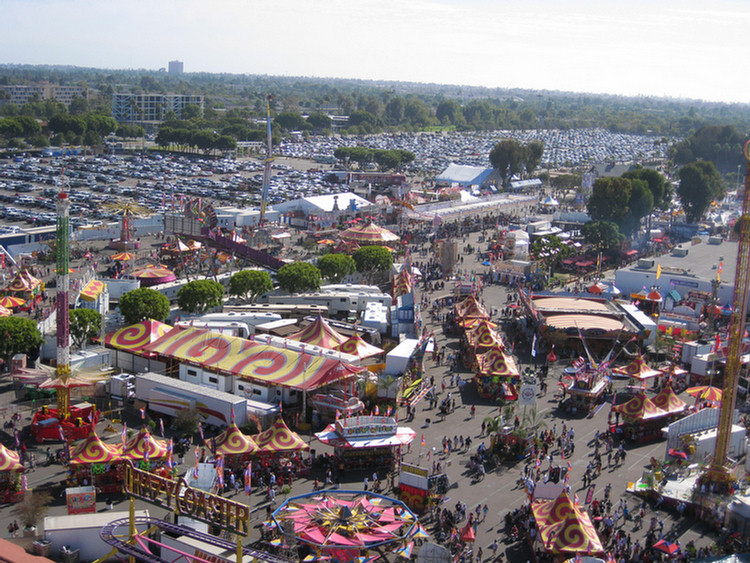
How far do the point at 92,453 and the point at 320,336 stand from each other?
475 inches

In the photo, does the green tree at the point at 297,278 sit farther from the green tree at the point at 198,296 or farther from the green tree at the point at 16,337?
the green tree at the point at 16,337

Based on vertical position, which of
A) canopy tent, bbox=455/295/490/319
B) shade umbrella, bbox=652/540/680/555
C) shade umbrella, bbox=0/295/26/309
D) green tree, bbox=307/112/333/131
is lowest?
shade umbrella, bbox=652/540/680/555

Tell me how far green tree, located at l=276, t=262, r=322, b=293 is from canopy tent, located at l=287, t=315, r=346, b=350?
750 cm

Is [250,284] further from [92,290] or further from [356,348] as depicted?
[356,348]

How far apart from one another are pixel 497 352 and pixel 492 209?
45508 millimetres

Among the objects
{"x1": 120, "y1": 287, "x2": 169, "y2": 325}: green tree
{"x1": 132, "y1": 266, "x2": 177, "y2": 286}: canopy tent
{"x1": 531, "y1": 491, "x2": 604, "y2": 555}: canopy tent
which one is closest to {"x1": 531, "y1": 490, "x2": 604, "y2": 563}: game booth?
{"x1": 531, "y1": 491, "x2": 604, "y2": 555}: canopy tent

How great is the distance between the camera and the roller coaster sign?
15297 millimetres

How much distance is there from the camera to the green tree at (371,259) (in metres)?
46.8

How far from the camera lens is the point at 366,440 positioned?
24.3 metres

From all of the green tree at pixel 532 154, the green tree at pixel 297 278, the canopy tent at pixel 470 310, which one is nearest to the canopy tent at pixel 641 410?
the canopy tent at pixel 470 310

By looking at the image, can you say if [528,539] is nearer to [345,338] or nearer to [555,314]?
[345,338]

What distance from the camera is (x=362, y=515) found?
19.6 meters

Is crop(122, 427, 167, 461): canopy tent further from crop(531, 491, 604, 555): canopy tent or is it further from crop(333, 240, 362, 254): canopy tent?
crop(333, 240, 362, 254): canopy tent

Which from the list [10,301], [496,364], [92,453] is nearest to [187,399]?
[92,453]
